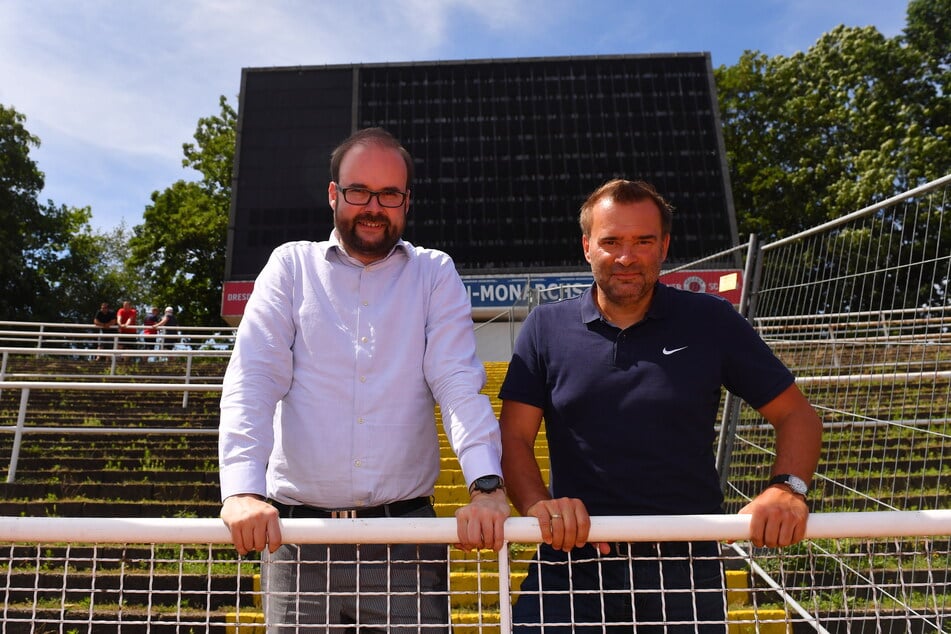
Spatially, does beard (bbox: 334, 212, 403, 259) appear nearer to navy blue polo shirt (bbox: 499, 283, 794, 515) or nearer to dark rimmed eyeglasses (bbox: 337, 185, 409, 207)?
dark rimmed eyeglasses (bbox: 337, 185, 409, 207)

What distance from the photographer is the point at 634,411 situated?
2.02m

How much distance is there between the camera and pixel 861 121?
26922mm

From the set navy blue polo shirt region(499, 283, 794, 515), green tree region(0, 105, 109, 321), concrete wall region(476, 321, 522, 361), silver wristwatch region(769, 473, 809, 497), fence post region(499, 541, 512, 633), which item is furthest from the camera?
green tree region(0, 105, 109, 321)

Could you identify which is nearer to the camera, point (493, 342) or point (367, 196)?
point (367, 196)

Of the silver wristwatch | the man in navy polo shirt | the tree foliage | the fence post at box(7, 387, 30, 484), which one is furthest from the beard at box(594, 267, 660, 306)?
the tree foliage

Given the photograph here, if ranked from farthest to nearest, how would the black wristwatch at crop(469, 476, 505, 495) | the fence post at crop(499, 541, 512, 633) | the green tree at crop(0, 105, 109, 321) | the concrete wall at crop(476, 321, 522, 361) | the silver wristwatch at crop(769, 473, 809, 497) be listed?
the green tree at crop(0, 105, 109, 321) < the concrete wall at crop(476, 321, 522, 361) < the silver wristwatch at crop(769, 473, 809, 497) < the black wristwatch at crop(469, 476, 505, 495) < the fence post at crop(499, 541, 512, 633)

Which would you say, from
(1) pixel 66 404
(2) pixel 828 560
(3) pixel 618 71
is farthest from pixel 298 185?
(2) pixel 828 560

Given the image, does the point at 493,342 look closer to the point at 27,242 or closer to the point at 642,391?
the point at 642,391

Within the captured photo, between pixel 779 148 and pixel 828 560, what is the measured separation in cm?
3011

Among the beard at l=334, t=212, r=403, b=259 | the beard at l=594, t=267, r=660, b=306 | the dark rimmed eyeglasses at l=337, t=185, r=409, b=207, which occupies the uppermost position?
the dark rimmed eyeglasses at l=337, t=185, r=409, b=207

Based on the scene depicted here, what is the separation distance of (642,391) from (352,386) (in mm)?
731

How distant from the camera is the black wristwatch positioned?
5.74 ft

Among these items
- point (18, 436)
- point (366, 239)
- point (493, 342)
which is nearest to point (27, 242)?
point (493, 342)

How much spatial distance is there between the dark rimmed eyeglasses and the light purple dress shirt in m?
0.17
